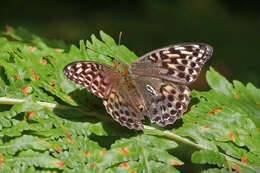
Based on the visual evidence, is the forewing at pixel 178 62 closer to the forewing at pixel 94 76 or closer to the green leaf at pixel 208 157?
the forewing at pixel 94 76

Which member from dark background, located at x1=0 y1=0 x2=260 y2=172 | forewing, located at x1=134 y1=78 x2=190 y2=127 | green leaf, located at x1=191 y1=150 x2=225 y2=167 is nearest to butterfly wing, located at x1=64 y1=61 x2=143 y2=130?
forewing, located at x1=134 y1=78 x2=190 y2=127

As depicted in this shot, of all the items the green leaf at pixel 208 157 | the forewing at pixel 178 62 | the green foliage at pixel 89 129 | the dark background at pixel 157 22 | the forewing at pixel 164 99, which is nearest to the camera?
the green foliage at pixel 89 129

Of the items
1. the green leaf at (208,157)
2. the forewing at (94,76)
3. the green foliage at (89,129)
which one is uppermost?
the forewing at (94,76)

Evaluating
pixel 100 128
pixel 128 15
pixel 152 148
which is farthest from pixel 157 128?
pixel 128 15

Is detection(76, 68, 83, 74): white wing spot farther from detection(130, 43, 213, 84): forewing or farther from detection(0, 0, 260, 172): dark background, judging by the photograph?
detection(0, 0, 260, 172): dark background

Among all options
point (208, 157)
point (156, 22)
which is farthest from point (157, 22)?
point (208, 157)

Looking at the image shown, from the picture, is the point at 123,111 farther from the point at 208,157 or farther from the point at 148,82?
the point at 208,157

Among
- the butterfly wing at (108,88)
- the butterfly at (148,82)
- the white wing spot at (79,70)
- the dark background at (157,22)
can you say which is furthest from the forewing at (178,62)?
the dark background at (157,22)
